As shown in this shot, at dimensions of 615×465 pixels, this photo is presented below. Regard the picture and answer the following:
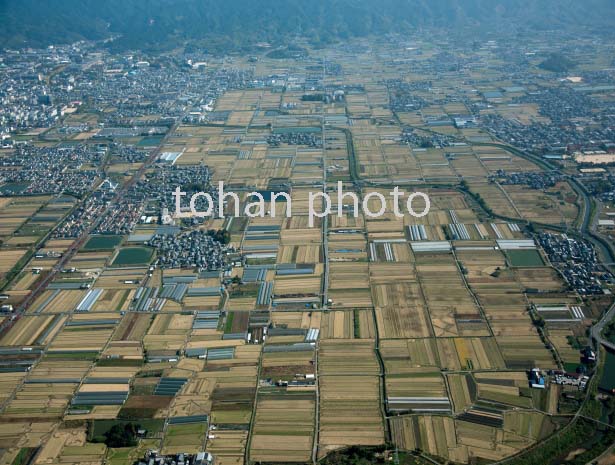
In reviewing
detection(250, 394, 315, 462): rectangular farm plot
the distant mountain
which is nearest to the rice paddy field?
detection(250, 394, 315, 462): rectangular farm plot

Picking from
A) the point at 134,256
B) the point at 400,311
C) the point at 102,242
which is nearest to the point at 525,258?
the point at 400,311

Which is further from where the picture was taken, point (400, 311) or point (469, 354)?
point (400, 311)

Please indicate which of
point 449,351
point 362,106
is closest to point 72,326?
point 449,351

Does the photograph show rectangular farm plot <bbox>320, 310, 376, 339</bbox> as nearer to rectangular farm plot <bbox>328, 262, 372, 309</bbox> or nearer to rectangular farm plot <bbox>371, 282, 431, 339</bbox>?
rectangular farm plot <bbox>371, 282, 431, 339</bbox>

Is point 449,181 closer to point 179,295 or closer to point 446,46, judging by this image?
point 179,295

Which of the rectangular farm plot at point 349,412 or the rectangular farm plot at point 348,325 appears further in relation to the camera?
the rectangular farm plot at point 348,325

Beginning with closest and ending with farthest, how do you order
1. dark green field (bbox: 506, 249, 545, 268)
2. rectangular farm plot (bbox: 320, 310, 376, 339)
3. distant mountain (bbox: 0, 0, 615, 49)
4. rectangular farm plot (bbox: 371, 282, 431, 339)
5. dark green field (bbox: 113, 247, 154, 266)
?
rectangular farm plot (bbox: 320, 310, 376, 339) < rectangular farm plot (bbox: 371, 282, 431, 339) < dark green field (bbox: 506, 249, 545, 268) < dark green field (bbox: 113, 247, 154, 266) < distant mountain (bbox: 0, 0, 615, 49)

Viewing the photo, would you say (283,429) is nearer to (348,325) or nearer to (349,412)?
(349,412)

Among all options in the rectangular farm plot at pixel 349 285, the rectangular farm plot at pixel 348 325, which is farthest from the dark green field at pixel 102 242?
the rectangular farm plot at pixel 348 325

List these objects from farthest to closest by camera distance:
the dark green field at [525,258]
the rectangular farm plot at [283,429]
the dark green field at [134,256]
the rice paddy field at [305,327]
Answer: the dark green field at [134,256] < the dark green field at [525,258] < the rice paddy field at [305,327] < the rectangular farm plot at [283,429]

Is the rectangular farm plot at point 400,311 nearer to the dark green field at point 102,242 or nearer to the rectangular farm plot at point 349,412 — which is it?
the rectangular farm plot at point 349,412
